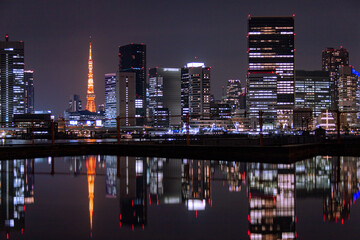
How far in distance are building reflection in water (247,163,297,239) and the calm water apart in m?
0.01

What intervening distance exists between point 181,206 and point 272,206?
155cm

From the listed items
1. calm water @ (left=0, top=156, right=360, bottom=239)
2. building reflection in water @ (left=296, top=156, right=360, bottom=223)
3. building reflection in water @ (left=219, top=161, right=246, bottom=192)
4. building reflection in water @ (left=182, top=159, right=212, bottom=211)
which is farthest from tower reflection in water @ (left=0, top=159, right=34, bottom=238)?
building reflection in water @ (left=296, top=156, right=360, bottom=223)

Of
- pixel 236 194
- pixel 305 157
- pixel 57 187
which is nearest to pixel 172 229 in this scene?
pixel 236 194

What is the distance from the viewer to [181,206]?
7316mm

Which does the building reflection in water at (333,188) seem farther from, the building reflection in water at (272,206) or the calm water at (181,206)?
the building reflection in water at (272,206)

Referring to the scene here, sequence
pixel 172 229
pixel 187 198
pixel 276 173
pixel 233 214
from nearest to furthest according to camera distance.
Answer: pixel 172 229 < pixel 233 214 < pixel 187 198 < pixel 276 173

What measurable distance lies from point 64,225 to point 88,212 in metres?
0.88

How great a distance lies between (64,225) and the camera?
6000 millimetres

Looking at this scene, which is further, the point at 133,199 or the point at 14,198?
the point at 14,198

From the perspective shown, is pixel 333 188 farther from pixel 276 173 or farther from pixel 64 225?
pixel 64 225

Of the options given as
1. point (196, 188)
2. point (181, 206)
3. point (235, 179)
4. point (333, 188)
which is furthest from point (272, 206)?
point (235, 179)

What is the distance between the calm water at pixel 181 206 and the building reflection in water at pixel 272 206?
0.04 ft

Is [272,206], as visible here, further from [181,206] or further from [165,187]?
[165,187]

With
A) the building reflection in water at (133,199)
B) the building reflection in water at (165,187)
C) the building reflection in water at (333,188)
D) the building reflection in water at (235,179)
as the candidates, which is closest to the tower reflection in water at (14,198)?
the building reflection in water at (133,199)
